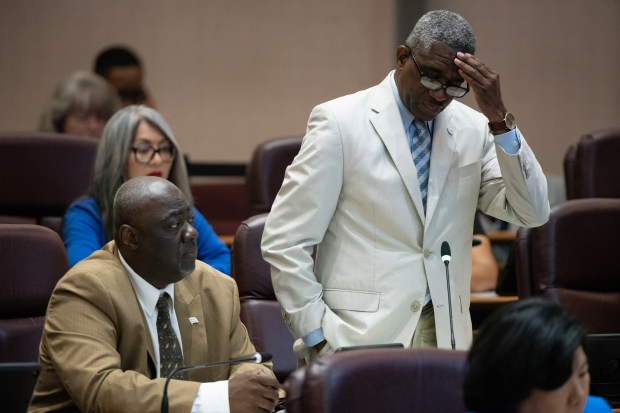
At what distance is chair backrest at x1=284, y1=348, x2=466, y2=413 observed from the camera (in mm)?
2119

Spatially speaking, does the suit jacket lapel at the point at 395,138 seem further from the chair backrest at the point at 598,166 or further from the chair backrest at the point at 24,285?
the chair backrest at the point at 598,166

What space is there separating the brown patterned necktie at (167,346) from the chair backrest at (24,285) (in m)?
0.57

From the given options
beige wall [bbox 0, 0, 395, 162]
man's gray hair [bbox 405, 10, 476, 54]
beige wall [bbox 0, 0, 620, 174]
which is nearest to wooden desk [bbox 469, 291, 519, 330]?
man's gray hair [bbox 405, 10, 476, 54]

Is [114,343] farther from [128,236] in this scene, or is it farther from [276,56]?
[276,56]

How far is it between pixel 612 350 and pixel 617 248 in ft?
4.09

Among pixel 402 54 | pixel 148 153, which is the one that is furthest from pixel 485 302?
pixel 402 54

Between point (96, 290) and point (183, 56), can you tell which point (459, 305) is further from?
point (183, 56)

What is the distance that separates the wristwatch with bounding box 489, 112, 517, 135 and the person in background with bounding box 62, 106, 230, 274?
154 centimetres

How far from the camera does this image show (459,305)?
9.37ft

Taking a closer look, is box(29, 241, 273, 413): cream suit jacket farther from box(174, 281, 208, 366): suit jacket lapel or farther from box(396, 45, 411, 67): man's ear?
box(396, 45, 411, 67): man's ear

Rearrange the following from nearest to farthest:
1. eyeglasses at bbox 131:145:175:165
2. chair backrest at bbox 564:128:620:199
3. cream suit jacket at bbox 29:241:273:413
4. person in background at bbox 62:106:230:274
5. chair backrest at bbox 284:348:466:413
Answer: chair backrest at bbox 284:348:466:413 → cream suit jacket at bbox 29:241:273:413 → person in background at bbox 62:106:230:274 → eyeglasses at bbox 131:145:175:165 → chair backrest at bbox 564:128:620:199

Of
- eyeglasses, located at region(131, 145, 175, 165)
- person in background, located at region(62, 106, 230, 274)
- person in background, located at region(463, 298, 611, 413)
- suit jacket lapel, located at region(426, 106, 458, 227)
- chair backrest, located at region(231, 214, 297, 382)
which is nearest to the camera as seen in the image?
person in background, located at region(463, 298, 611, 413)

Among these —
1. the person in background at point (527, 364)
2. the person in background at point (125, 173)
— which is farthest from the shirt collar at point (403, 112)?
the person in background at point (125, 173)


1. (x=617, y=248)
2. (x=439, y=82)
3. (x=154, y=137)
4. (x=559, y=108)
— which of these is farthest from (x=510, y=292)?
(x=559, y=108)
